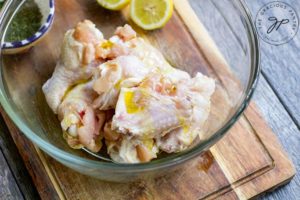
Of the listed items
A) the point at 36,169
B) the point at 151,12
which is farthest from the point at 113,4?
the point at 36,169

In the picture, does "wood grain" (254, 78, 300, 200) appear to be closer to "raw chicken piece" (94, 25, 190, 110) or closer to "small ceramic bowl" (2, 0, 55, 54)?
"raw chicken piece" (94, 25, 190, 110)

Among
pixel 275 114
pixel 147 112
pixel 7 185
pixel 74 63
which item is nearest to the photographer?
pixel 147 112

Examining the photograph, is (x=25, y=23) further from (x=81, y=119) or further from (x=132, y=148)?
(x=132, y=148)

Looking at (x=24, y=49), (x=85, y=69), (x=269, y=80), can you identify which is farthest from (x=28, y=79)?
(x=269, y=80)

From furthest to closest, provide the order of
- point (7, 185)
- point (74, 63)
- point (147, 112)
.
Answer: point (7, 185), point (74, 63), point (147, 112)

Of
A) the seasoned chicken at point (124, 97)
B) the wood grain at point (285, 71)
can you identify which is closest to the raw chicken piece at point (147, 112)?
the seasoned chicken at point (124, 97)

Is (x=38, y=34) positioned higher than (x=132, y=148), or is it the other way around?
(x=38, y=34)

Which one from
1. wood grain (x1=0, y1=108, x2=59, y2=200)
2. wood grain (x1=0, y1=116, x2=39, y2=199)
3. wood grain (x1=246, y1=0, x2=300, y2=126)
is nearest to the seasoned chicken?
wood grain (x1=0, y1=108, x2=59, y2=200)
